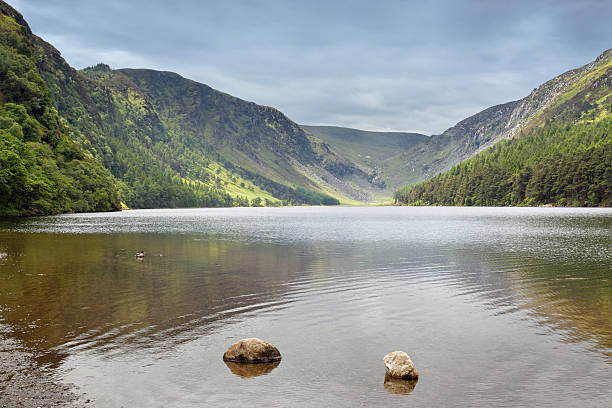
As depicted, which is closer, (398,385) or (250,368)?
(398,385)

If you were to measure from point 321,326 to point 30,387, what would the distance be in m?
12.6

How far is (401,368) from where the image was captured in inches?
621

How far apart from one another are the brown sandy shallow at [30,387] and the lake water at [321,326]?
42cm

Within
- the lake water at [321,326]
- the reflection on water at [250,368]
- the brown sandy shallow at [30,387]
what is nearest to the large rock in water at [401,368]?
the lake water at [321,326]

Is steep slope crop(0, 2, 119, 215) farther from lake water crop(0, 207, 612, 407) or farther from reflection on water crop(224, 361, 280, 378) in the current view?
reflection on water crop(224, 361, 280, 378)

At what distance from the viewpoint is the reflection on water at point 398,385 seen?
14789 mm

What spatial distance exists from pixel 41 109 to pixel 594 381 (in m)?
220

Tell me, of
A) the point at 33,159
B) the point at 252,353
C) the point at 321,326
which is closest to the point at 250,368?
the point at 252,353

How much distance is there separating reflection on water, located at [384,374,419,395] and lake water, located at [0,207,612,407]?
87 millimetres

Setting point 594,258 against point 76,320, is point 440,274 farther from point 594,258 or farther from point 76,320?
point 76,320

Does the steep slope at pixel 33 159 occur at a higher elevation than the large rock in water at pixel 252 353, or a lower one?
higher

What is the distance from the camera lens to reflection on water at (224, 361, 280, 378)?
53.5 feet

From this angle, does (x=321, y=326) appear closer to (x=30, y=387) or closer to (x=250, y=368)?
(x=250, y=368)

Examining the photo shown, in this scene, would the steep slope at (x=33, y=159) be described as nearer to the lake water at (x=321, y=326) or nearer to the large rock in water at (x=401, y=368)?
the lake water at (x=321, y=326)
